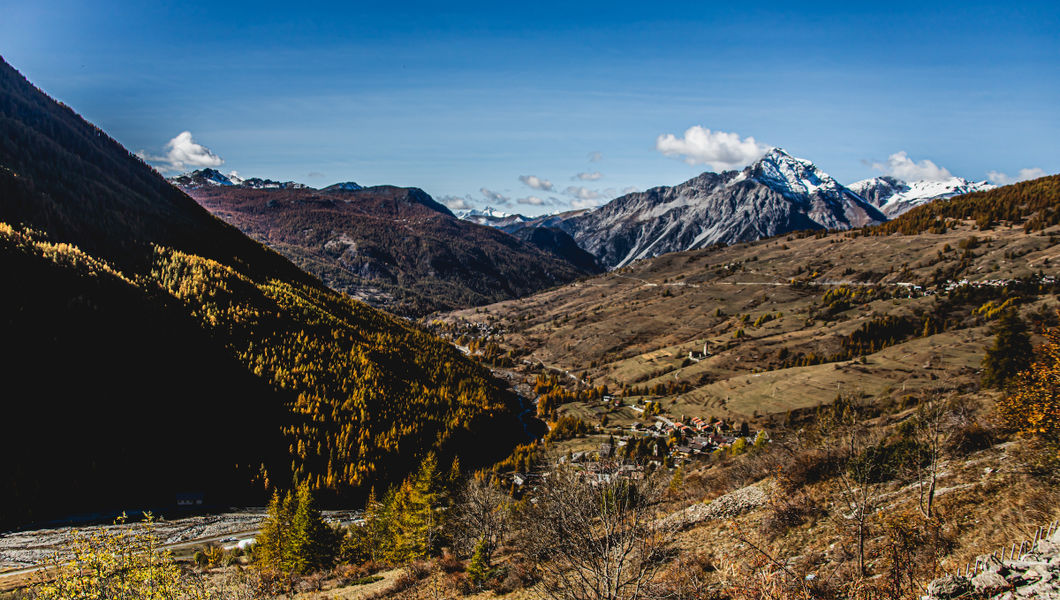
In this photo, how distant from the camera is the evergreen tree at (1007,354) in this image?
4189cm

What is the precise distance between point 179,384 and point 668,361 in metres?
143

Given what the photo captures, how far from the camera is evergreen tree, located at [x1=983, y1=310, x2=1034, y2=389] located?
41894mm

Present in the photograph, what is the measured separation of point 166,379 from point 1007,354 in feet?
487

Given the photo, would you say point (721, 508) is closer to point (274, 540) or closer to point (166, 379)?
point (274, 540)

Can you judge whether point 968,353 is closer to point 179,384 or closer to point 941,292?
point 941,292

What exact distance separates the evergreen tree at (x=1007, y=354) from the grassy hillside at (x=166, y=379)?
9687 cm

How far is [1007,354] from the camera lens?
4372 cm

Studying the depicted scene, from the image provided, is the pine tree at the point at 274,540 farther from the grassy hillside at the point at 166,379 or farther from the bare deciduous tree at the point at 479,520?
the grassy hillside at the point at 166,379

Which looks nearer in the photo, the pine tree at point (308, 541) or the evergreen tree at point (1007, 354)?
the evergreen tree at point (1007, 354)

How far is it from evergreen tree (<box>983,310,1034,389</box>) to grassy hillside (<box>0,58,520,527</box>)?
96867 millimetres

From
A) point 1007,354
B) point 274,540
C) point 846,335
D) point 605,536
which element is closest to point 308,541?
point 274,540

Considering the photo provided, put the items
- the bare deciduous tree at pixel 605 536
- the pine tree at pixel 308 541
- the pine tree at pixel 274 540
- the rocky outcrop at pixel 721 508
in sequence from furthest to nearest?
the pine tree at pixel 274 540
the pine tree at pixel 308 541
the rocky outcrop at pixel 721 508
the bare deciduous tree at pixel 605 536

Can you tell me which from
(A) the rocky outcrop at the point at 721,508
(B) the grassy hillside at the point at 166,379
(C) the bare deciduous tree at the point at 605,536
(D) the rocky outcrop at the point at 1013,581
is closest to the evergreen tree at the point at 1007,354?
(A) the rocky outcrop at the point at 721,508

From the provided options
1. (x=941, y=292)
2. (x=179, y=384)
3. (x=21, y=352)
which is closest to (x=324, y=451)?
(x=179, y=384)
